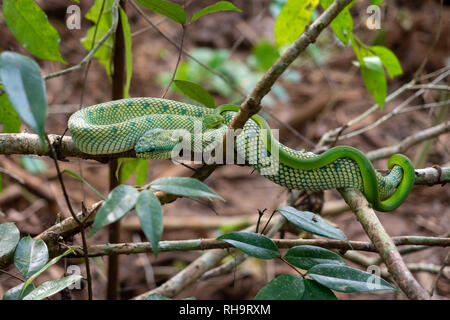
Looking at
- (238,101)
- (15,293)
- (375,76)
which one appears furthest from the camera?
(238,101)

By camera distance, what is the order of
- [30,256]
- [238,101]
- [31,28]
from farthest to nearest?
[238,101] → [31,28] → [30,256]

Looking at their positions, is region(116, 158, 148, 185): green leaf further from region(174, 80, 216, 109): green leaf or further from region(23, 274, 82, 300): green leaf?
region(23, 274, 82, 300): green leaf

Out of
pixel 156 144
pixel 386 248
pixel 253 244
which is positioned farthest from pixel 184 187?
pixel 156 144

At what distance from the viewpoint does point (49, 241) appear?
2.01m

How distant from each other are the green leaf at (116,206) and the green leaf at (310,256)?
661 millimetres

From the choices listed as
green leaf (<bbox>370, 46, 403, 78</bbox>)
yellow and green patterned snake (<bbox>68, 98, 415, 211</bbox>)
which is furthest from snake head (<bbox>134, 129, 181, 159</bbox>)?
green leaf (<bbox>370, 46, 403, 78</bbox>)

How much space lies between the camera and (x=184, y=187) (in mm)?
1263

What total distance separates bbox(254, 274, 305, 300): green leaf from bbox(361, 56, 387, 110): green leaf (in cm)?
150

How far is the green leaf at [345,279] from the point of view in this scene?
1334mm

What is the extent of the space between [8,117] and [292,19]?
1695 millimetres

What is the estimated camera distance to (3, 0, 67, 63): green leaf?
1.78 m

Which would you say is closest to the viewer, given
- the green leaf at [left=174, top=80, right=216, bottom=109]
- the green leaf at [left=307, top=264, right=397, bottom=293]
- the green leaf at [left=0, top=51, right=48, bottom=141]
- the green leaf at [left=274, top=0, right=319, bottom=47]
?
the green leaf at [left=0, top=51, right=48, bottom=141]

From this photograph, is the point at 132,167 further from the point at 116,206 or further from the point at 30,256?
the point at 116,206
